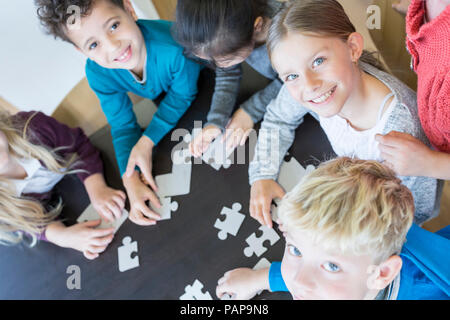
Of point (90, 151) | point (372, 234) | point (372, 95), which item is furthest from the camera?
point (90, 151)

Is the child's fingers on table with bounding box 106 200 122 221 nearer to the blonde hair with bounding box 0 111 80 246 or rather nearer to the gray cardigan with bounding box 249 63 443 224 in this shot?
the blonde hair with bounding box 0 111 80 246

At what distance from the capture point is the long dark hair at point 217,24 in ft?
2.97

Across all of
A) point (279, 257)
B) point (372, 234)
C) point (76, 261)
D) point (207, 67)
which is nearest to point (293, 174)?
point (279, 257)

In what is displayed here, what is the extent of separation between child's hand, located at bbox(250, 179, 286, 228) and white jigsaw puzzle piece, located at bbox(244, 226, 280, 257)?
19 millimetres

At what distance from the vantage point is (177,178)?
44.9 inches

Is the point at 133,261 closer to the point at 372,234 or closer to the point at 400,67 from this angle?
the point at 372,234

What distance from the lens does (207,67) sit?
1.28 metres

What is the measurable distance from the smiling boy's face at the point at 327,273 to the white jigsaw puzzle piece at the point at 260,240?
0.79 ft

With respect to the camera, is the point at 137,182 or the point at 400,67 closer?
the point at 137,182

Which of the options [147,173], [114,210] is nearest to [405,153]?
[147,173]

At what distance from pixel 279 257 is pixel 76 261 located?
631 millimetres

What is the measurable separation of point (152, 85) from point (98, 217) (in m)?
0.49

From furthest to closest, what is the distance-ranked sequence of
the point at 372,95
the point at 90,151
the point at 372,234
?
the point at 90,151 < the point at 372,95 < the point at 372,234

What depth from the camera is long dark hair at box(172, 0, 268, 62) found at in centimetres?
90
